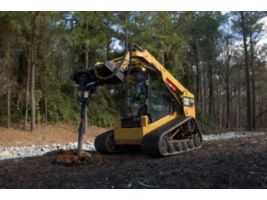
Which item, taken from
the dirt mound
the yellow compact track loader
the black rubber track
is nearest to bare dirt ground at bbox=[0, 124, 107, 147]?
the yellow compact track loader

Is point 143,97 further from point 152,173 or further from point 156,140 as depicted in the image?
point 152,173

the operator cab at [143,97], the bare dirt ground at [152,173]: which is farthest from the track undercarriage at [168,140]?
the operator cab at [143,97]

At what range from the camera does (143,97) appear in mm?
7230

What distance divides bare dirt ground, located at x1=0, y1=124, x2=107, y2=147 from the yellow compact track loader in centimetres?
593

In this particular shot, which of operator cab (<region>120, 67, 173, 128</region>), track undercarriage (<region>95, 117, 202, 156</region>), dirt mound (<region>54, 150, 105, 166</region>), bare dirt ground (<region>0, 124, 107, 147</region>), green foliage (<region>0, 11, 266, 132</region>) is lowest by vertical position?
bare dirt ground (<region>0, 124, 107, 147</region>)

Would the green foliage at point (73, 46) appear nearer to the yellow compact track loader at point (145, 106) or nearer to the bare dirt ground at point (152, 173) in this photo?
the yellow compact track loader at point (145, 106)

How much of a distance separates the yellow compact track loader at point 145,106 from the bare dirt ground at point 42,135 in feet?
19.4

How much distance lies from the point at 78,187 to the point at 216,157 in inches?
97.7

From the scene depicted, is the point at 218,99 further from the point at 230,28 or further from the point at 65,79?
the point at 65,79

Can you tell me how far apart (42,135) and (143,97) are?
803cm

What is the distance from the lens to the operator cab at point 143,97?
23.5 ft

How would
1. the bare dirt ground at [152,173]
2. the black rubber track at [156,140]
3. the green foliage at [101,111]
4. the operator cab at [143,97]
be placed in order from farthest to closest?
the green foliage at [101,111] < the operator cab at [143,97] < the black rubber track at [156,140] < the bare dirt ground at [152,173]

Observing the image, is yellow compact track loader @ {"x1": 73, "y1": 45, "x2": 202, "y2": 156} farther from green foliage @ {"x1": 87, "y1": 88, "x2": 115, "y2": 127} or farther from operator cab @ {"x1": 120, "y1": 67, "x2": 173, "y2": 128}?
green foliage @ {"x1": 87, "y1": 88, "x2": 115, "y2": 127}

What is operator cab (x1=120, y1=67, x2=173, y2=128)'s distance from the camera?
717 centimetres
